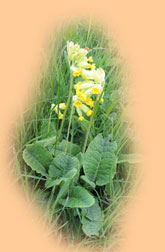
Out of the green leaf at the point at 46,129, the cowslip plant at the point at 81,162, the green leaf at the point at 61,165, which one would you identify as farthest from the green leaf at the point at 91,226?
the green leaf at the point at 46,129

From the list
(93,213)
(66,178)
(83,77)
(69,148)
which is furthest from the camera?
(69,148)

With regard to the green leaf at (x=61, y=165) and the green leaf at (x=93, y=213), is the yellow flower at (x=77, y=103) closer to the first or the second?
the green leaf at (x=61, y=165)

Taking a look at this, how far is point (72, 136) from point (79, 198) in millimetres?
560

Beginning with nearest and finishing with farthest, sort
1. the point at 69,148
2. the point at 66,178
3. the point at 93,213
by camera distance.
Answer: the point at 66,178 → the point at 93,213 → the point at 69,148

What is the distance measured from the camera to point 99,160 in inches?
96.5

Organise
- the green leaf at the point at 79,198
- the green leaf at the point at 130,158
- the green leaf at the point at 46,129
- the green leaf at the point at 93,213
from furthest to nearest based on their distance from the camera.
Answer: the green leaf at the point at 46,129
the green leaf at the point at 130,158
the green leaf at the point at 93,213
the green leaf at the point at 79,198

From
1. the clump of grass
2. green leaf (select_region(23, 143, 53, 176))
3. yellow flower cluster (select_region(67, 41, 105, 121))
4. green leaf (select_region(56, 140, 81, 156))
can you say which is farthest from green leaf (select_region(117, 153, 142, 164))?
green leaf (select_region(23, 143, 53, 176))

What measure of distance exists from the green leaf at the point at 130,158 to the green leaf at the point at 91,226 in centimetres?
55

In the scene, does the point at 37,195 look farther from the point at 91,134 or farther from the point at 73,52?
the point at 73,52

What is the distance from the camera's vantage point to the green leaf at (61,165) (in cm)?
234

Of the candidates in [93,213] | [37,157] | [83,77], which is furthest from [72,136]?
[93,213]

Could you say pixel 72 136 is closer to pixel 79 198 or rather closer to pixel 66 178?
pixel 66 178

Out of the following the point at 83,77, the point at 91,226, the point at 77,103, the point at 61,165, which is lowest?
the point at 91,226

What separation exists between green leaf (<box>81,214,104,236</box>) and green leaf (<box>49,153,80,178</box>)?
43 cm
